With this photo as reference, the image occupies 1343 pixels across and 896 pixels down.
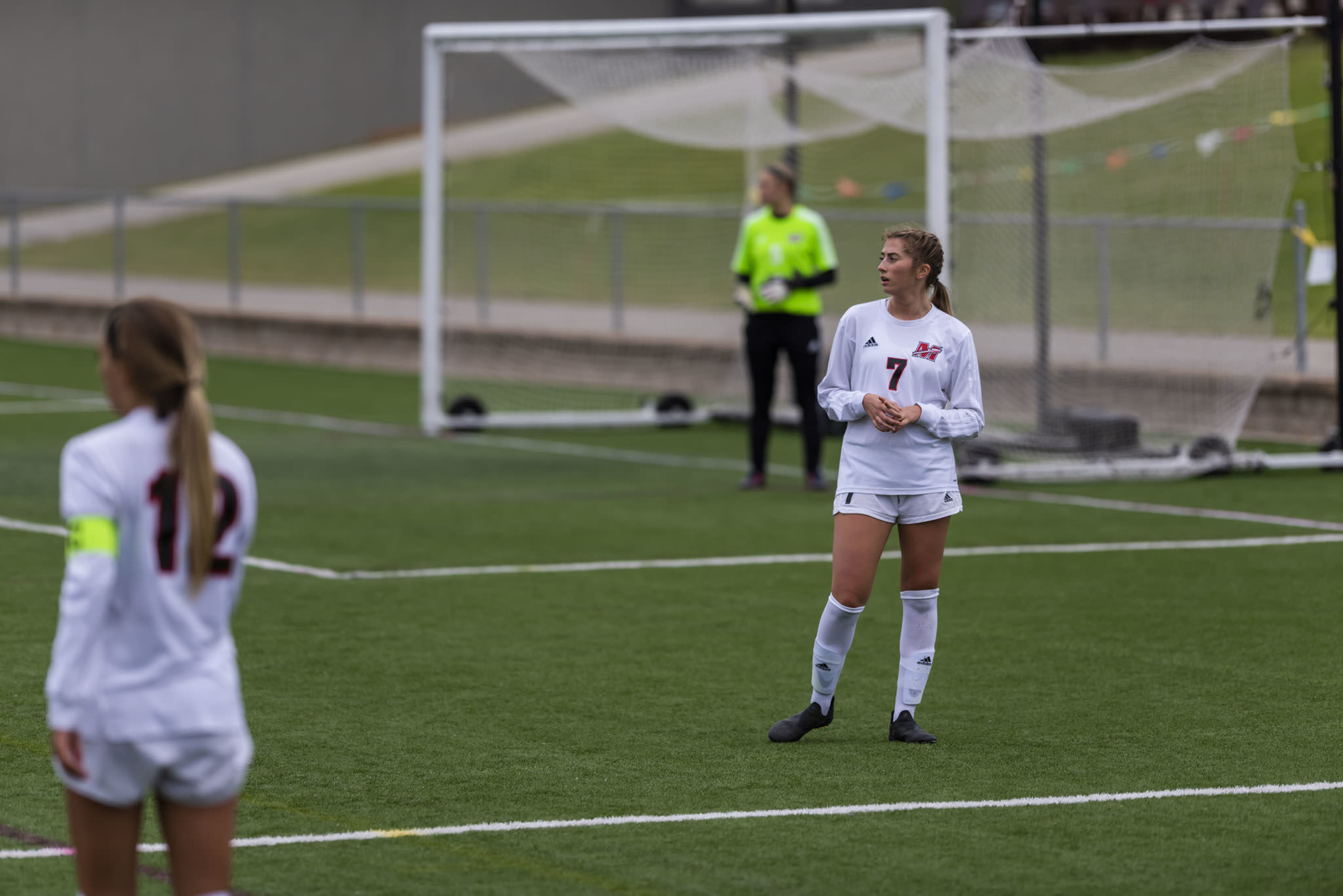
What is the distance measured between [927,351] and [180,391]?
3.77 m

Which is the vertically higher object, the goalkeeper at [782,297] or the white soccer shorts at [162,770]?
the goalkeeper at [782,297]

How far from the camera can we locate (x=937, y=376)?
294 inches

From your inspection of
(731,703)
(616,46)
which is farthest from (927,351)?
(616,46)

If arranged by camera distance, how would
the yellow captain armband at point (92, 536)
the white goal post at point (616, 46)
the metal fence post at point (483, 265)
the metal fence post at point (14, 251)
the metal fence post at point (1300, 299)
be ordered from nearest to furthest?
the yellow captain armband at point (92, 536) → the white goal post at point (616, 46) → the metal fence post at point (1300, 299) → the metal fence post at point (483, 265) → the metal fence post at point (14, 251)

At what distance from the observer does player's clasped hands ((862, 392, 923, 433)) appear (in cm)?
732

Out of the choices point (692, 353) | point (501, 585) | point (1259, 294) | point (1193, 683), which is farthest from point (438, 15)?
point (1193, 683)

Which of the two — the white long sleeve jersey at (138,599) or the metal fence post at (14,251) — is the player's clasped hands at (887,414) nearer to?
the white long sleeve jersey at (138,599)

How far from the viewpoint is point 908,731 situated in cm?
759

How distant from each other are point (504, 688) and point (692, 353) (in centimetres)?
1343

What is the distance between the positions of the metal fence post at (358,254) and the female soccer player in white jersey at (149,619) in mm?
22882

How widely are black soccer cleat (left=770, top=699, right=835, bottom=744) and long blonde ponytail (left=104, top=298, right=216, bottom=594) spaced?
371 cm

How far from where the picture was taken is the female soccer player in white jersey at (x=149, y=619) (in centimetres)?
411

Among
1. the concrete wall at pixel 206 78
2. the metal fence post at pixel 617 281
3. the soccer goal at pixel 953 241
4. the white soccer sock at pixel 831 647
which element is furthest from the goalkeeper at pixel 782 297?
the concrete wall at pixel 206 78

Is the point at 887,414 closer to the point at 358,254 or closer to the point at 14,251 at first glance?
the point at 358,254
